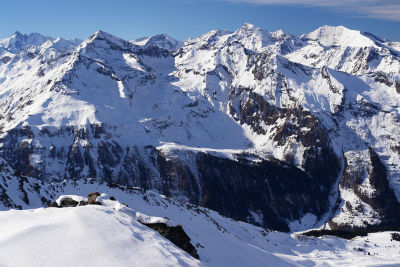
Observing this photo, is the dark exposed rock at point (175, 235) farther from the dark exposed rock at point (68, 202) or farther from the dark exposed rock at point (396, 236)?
the dark exposed rock at point (396, 236)

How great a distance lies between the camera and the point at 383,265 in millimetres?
77188

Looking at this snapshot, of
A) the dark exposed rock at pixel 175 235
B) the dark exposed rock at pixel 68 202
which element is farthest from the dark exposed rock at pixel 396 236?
the dark exposed rock at pixel 68 202

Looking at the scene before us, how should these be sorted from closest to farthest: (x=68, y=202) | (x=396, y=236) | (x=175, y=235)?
(x=175, y=235), (x=68, y=202), (x=396, y=236)

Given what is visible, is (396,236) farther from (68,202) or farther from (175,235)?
(68,202)

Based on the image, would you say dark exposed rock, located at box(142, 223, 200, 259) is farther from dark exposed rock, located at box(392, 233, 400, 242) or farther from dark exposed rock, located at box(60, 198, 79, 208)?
dark exposed rock, located at box(392, 233, 400, 242)

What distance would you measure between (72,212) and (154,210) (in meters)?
48.0

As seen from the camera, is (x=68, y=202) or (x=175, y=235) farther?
(x=68, y=202)

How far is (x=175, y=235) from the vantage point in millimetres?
33531

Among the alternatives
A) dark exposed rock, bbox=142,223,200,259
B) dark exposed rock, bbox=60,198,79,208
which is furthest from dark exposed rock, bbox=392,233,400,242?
dark exposed rock, bbox=60,198,79,208

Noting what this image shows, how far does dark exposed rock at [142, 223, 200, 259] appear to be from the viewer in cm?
3328

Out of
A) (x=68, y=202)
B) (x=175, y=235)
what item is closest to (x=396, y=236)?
(x=175, y=235)

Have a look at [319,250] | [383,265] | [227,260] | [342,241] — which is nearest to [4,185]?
[227,260]

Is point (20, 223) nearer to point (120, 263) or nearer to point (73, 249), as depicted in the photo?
point (73, 249)

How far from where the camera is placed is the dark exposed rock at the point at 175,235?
109 feet
